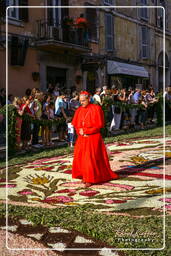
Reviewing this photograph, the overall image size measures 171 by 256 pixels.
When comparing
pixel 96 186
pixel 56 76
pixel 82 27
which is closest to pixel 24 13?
pixel 82 27

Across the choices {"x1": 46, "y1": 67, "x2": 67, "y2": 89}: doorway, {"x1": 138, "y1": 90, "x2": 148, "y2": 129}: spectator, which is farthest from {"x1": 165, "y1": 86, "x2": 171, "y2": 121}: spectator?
{"x1": 46, "y1": 67, "x2": 67, "y2": 89}: doorway

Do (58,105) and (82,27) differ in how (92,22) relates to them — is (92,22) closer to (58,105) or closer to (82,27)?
(82,27)

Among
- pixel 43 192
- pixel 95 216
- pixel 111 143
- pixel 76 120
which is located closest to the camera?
pixel 95 216

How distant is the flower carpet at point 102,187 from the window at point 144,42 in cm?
1878

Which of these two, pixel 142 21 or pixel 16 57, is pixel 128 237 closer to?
pixel 16 57

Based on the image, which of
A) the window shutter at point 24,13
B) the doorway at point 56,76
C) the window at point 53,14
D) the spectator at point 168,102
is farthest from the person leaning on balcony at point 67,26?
the spectator at point 168,102

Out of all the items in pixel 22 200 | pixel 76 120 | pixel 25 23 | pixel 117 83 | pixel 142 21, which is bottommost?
pixel 22 200

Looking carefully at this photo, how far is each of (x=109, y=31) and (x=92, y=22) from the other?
74.5 inches

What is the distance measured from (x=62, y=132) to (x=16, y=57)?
18.6ft

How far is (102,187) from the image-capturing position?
6754mm

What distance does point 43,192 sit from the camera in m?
6.45

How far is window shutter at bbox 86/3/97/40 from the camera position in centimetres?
2218

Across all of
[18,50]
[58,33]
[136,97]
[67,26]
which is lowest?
[136,97]

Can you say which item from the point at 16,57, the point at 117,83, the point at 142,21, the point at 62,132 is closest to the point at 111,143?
the point at 62,132
